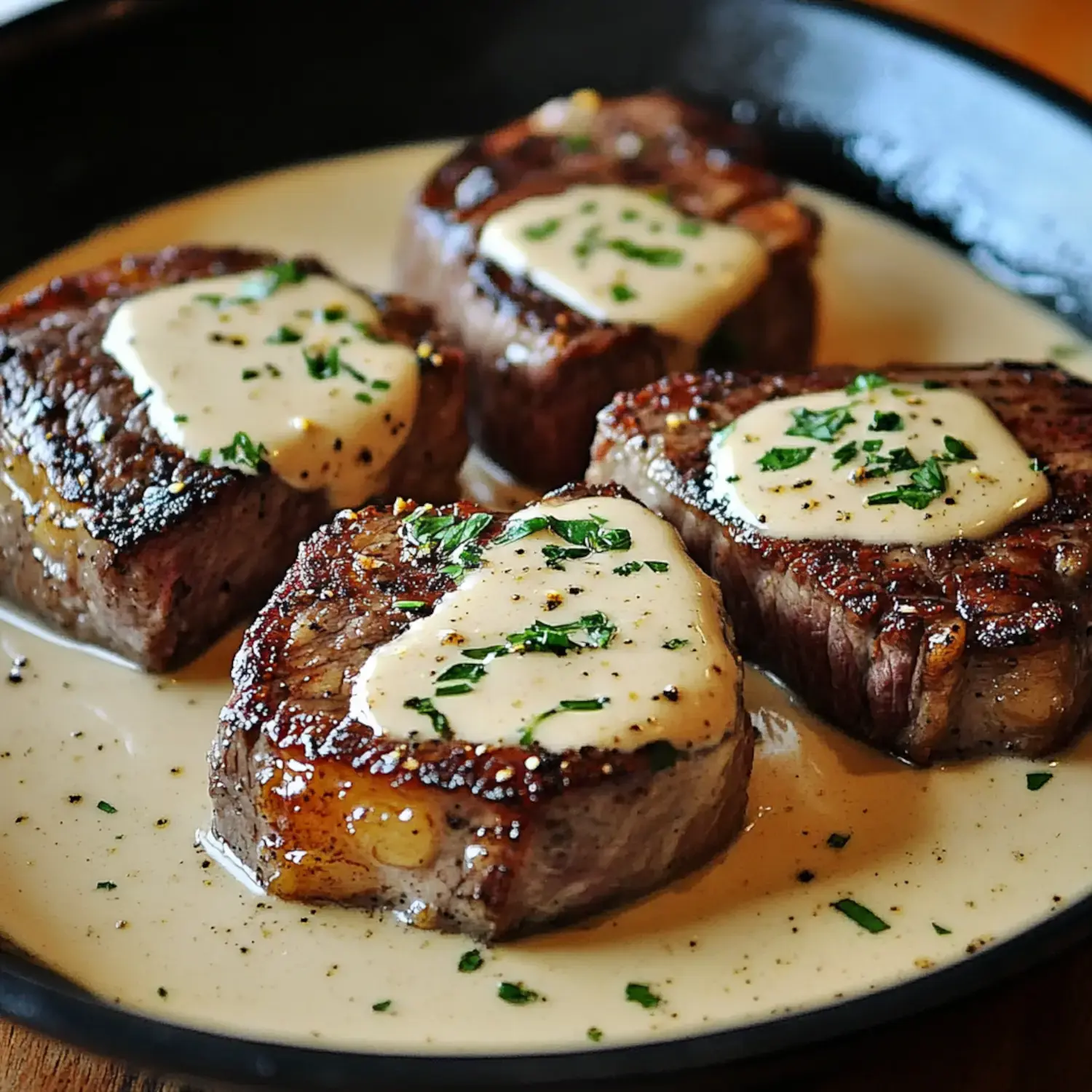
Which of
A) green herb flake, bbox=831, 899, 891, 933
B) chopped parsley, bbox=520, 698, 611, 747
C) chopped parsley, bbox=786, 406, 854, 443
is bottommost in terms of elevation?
green herb flake, bbox=831, 899, 891, 933

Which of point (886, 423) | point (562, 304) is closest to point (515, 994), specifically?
point (886, 423)

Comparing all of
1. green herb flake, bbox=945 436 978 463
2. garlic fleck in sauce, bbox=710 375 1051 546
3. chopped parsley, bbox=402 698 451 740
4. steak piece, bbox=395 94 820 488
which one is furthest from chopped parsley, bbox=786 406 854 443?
chopped parsley, bbox=402 698 451 740

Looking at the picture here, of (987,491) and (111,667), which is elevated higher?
(987,491)

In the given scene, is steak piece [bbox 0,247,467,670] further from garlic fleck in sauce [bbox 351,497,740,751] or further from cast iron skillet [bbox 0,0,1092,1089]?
cast iron skillet [bbox 0,0,1092,1089]

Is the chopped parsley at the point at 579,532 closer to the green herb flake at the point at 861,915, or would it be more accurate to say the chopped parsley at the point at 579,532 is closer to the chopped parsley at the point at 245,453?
the chopped parsley at the point at 245,453

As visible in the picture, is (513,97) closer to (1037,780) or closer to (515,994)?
(1037,780)

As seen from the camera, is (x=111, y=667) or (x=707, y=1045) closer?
(x=707, y=1045)

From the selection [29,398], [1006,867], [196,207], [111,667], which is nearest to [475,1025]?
[1006,867]

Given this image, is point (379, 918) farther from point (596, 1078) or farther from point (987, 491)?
point (987, 491)
